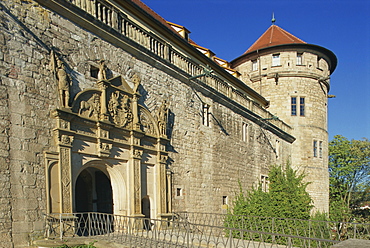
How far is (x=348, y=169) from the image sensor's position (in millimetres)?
34156

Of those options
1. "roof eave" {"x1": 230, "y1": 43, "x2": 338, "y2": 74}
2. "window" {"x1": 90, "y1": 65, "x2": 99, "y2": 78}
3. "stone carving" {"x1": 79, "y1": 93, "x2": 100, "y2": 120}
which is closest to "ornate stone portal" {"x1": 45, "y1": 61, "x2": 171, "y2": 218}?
"stone carving" {"x1": 79, "y1": 93, "x2": 100, "y2": 120}

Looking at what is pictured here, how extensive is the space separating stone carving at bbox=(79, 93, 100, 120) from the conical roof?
2231 cm

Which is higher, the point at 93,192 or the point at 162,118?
the point at 162,118

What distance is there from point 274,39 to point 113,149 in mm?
24218

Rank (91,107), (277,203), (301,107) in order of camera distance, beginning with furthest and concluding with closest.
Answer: (301,107)
(277,203)
(91,107)

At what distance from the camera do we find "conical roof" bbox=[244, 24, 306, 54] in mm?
29547

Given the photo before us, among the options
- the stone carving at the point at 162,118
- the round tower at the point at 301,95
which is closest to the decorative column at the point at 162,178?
the stone carving at the point at 162,118

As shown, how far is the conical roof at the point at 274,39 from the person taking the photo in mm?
29547

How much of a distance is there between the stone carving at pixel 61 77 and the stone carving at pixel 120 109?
1.60m

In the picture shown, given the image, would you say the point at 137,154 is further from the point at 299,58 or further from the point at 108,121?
the point at 299,58

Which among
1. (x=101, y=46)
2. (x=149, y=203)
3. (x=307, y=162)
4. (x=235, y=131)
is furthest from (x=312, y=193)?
(x=101, y=46)

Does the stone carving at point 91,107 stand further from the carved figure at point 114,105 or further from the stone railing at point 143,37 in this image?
the stone railing at point 143,37

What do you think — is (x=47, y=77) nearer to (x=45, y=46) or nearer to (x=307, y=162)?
(x=45, y=46)

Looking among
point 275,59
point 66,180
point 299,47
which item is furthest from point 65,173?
point 299,47
